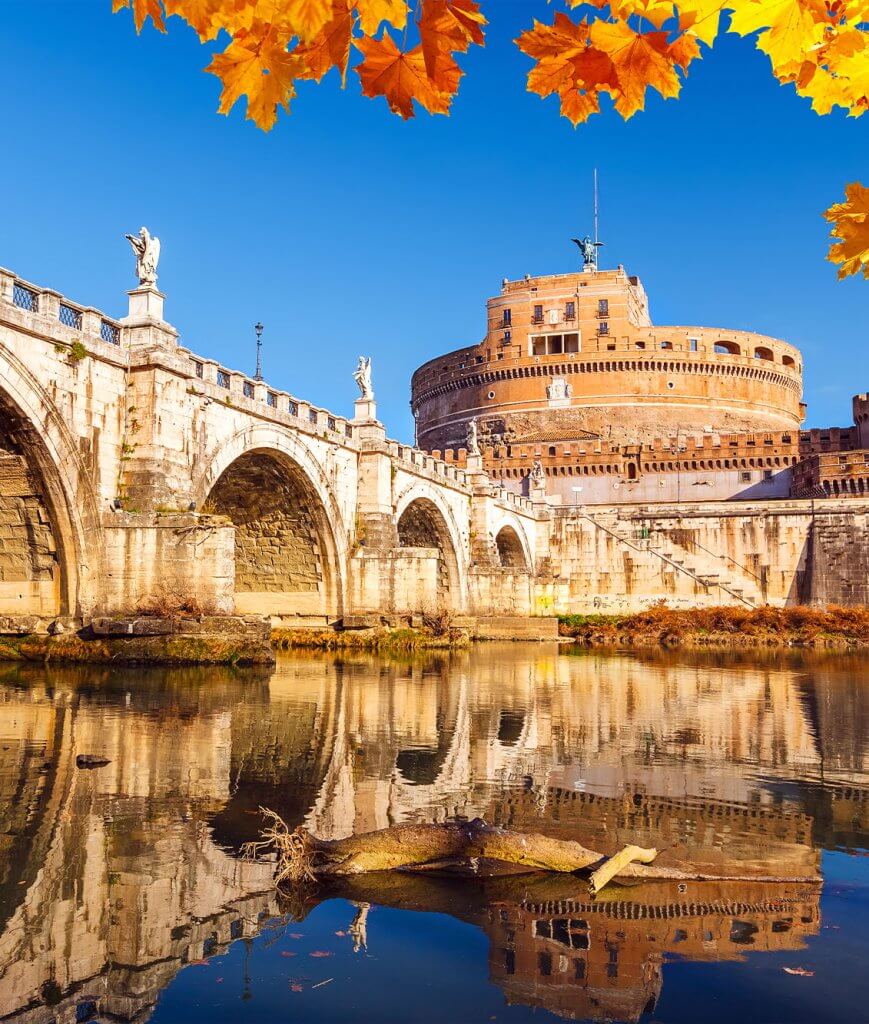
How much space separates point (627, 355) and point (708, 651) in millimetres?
42574

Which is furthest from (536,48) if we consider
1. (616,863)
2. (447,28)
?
(616,863)

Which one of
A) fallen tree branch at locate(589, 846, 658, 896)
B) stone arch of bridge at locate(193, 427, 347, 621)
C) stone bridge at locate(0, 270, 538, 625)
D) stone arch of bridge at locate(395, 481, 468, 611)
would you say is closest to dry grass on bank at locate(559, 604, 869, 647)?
stone arch of bridge at locate(395, 481, 468, 611)

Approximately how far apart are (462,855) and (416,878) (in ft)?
1.04

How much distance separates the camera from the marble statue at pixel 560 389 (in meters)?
70.4

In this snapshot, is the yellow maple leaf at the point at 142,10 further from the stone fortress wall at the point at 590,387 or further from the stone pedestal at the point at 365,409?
the stone fortress wall at the point at 590,387

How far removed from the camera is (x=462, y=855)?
552cm

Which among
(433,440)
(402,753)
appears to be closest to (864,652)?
(402,753)

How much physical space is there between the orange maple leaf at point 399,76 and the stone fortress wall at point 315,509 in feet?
52.0

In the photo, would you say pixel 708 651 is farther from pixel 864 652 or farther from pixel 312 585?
pixel 312 585

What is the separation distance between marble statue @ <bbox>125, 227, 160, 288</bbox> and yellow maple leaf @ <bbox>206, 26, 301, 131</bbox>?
17916 mm

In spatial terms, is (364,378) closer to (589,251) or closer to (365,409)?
(365,409)

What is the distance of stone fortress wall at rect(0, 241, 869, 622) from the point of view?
58.8 feet

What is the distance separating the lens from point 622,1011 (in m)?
3.80

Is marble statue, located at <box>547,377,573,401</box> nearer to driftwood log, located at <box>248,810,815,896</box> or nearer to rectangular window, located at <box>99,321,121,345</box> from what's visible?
rectangular window, located at <box>99,321,121,345</box>
